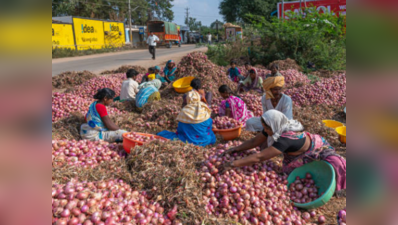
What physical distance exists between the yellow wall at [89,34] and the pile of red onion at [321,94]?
24034 mm

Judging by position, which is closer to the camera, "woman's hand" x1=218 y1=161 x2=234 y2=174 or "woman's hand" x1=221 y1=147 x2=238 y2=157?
"woman's hand" x1=218 y1=161 x2=234 y2=174

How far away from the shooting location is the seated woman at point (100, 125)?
4266mm

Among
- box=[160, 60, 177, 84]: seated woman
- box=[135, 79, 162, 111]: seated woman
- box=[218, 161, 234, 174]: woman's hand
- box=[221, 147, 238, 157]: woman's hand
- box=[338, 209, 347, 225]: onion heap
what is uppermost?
box=[160, 60, 177, 84]: seated woman

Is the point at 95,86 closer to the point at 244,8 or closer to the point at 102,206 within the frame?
the point at 102,206

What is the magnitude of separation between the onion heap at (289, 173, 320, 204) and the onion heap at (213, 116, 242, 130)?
1.78 m

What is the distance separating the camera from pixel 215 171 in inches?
107

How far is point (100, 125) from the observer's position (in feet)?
14.3

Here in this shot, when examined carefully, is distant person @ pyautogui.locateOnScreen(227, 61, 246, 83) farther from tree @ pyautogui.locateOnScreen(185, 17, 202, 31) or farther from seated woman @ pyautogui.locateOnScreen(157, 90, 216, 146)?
tree @ pyautogui.locateOnScreen(185, 17, 202, 31)

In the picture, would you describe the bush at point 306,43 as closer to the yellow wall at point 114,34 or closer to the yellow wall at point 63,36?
the yellow wall at point 63,36

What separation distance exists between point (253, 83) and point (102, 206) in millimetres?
5916

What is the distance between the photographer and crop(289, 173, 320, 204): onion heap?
2727mm

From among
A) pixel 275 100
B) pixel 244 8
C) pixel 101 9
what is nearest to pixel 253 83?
pixel 275 100

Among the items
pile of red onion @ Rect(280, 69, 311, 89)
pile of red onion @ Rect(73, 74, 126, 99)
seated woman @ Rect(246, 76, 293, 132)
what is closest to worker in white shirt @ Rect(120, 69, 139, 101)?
pile of red onion @ Rect(73, 74, 126, 99)
